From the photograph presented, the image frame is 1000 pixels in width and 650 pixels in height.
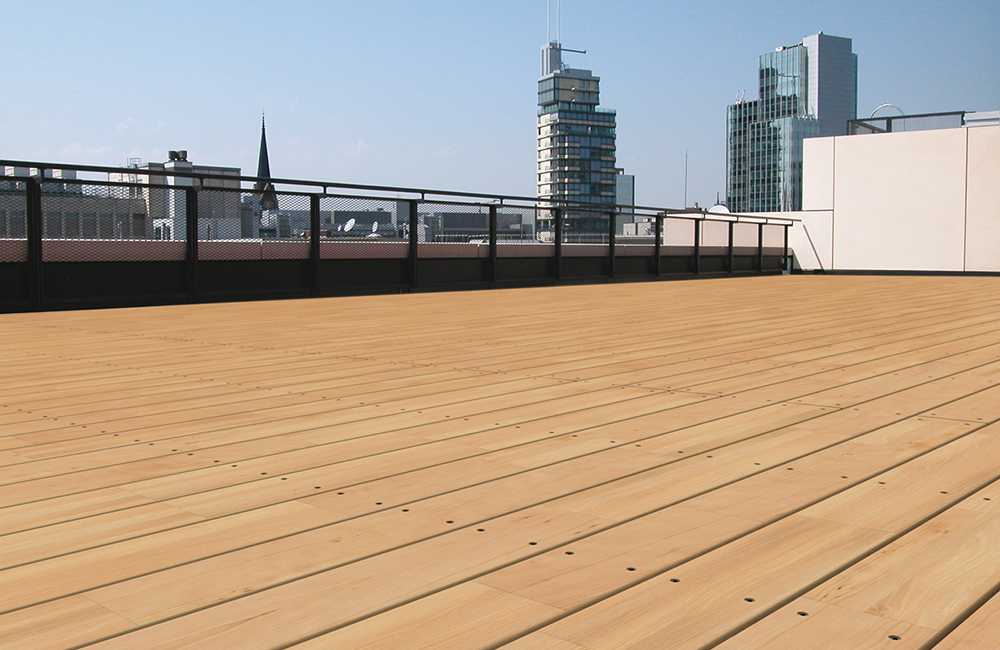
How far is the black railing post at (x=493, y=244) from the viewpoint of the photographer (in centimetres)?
1027

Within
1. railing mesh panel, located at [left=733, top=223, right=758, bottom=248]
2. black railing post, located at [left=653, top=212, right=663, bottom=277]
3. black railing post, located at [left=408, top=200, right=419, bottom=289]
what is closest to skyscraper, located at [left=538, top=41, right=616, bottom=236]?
railing mesh panel, located at [left=733, top=223, right=758, bottom=248]

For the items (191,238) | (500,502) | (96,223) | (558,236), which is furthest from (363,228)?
(500,502)

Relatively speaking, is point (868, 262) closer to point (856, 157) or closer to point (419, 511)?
point (856, 157)

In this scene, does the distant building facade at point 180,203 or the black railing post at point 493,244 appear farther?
the black railing post at point 493,244

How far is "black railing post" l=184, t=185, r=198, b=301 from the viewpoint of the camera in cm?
750

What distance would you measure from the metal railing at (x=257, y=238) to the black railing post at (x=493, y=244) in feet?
0.04

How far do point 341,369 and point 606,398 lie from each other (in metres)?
1.19

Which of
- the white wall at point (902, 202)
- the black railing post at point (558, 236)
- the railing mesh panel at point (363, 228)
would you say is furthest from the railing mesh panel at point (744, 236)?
the railing mesh panel at point (363, 228)

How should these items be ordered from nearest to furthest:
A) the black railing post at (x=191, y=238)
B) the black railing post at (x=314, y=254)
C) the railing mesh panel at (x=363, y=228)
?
the black railing post at (x=191, y=238) < the black railing post at (x=314, y=254) < the railing mesh panel at (x=363, y=228)

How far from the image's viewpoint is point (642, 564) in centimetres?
145

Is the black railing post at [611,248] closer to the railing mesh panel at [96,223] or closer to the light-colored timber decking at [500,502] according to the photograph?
the railing mesh panel at [96,223]

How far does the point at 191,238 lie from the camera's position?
751 cm

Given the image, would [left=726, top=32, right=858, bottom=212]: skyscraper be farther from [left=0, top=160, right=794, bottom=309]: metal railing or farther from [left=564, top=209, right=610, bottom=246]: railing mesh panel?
[left=0, top=160, right=794, bottom=309]: metal railing

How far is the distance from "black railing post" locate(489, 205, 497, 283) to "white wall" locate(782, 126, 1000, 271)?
9104mm
